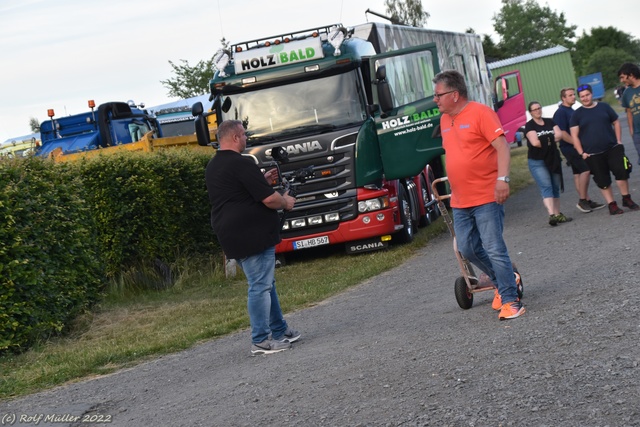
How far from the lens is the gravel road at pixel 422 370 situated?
573 centimetres

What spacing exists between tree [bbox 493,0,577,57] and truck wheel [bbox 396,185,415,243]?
4422 inches

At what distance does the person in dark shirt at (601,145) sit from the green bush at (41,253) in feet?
24.0

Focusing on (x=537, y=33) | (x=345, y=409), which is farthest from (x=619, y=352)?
(x=537, y=33)

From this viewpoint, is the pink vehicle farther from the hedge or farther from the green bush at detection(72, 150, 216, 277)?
the green bush at detection(72, 150, 216, 277)

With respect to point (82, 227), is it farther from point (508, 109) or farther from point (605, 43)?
point (605, 43)

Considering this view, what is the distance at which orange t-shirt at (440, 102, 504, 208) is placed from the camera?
820 cm

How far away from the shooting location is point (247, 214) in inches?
345

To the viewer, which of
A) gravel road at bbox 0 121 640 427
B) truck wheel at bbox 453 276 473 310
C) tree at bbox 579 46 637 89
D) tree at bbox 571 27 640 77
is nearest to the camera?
gravel road at bbox 0 121 640 427

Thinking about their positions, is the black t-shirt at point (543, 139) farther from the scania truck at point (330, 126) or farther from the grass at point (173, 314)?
the grass at point (173, 314)

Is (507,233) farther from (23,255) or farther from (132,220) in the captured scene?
(23,255)

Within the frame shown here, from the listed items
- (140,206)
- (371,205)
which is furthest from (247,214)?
(140,206)

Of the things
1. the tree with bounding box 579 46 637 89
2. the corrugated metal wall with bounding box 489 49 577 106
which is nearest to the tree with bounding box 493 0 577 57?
the tree with bounding box 579 46 637 89

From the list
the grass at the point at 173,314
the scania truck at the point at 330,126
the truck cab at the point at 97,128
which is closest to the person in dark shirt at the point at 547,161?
the scania truck at the point at 330,126

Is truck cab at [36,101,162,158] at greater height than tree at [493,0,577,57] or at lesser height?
lesser
